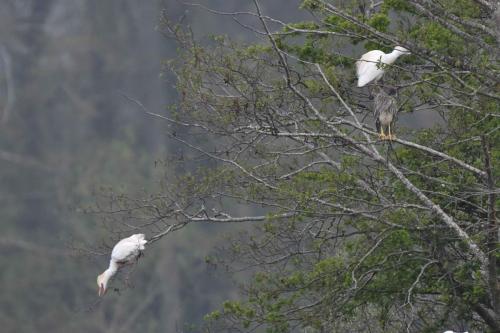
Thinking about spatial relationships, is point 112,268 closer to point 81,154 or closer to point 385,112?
point 385,112

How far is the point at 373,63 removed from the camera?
1068cm

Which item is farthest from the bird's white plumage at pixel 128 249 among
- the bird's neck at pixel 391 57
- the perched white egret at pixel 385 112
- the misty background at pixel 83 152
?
the misty background at pixel 83 152

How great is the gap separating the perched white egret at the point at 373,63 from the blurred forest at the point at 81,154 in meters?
19.7

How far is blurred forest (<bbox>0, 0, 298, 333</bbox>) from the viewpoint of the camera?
111ft

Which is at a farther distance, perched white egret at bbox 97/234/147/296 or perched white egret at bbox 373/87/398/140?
perched white egret at bbox 97/234/147/296

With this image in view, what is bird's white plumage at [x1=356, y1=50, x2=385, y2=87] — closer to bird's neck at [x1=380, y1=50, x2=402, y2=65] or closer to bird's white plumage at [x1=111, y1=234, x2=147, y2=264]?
bird's neck at [x1=380, y1=50, x2=402, y2=65]

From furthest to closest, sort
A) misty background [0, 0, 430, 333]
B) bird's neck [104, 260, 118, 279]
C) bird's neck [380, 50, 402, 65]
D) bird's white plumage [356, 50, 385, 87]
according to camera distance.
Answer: misty background [0, 0, 430, 333] < bird's neck [104, 260, 118, 279] < bird's neck [380, 50, 402, 65] < bird's white plumage [356, 50, 385, 87]

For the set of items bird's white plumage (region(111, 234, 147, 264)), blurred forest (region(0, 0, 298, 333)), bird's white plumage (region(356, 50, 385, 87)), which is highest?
blurred forest (region(0, 0, 298, 333))

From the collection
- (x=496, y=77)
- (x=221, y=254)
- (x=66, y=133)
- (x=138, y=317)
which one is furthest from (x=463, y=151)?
(x=66, y=133)

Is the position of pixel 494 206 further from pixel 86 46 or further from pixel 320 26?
pixel 86 46

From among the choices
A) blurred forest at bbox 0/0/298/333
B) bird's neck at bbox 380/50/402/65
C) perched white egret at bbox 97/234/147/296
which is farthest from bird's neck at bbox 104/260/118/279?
blurred forest at bbox 0/0/298/333

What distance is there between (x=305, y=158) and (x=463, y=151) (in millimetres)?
1804

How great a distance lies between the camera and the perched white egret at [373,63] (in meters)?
10.7

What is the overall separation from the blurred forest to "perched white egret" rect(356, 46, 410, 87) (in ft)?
64.5
